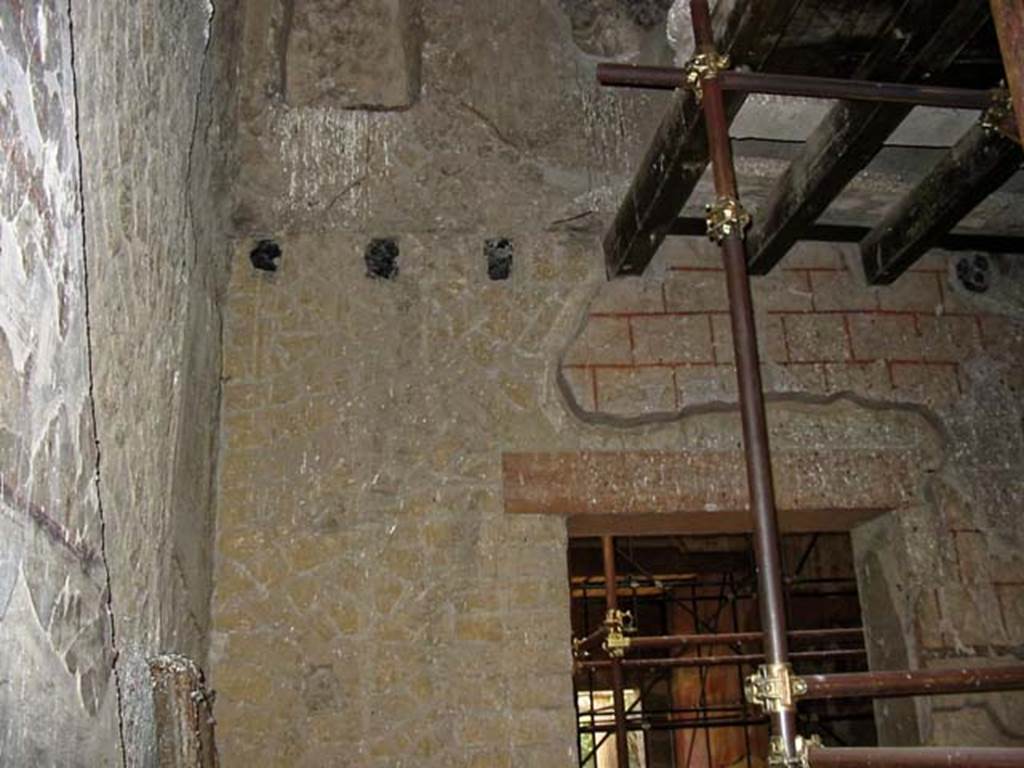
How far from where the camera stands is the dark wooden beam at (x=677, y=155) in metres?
2.30

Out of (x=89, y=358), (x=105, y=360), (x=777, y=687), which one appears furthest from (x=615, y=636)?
(x=89, y=358)

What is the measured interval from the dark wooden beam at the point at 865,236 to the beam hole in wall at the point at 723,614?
357 centimetres

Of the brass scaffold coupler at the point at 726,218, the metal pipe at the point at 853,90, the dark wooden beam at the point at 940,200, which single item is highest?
the dark wooden beam at the point at 940,200

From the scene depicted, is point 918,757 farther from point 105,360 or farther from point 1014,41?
point 105,360

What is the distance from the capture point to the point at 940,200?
9.80 feet

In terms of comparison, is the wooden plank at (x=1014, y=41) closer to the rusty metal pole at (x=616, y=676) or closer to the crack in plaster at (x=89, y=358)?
the crack in plaster at (x=89, y=358)

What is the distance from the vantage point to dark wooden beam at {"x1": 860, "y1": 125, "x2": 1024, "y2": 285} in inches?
108

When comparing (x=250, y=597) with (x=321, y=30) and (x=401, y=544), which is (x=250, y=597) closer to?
(x=401, y=544)

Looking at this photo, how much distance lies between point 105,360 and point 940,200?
2360 mm

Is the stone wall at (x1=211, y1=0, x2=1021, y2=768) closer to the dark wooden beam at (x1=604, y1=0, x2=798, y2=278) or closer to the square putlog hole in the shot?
the square putlog hole

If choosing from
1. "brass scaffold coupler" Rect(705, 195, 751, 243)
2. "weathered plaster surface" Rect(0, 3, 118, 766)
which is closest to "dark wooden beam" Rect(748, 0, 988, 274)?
"brass scaffold coupler" Rect(705, 195, 751, 243)

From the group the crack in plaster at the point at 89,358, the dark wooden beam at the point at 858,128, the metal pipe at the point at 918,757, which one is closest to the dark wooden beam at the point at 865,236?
the dark wooden beam at the point at 858,128

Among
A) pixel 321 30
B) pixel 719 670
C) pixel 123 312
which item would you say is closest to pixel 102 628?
pixel 123 312

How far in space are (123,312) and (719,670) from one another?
7.47 m
